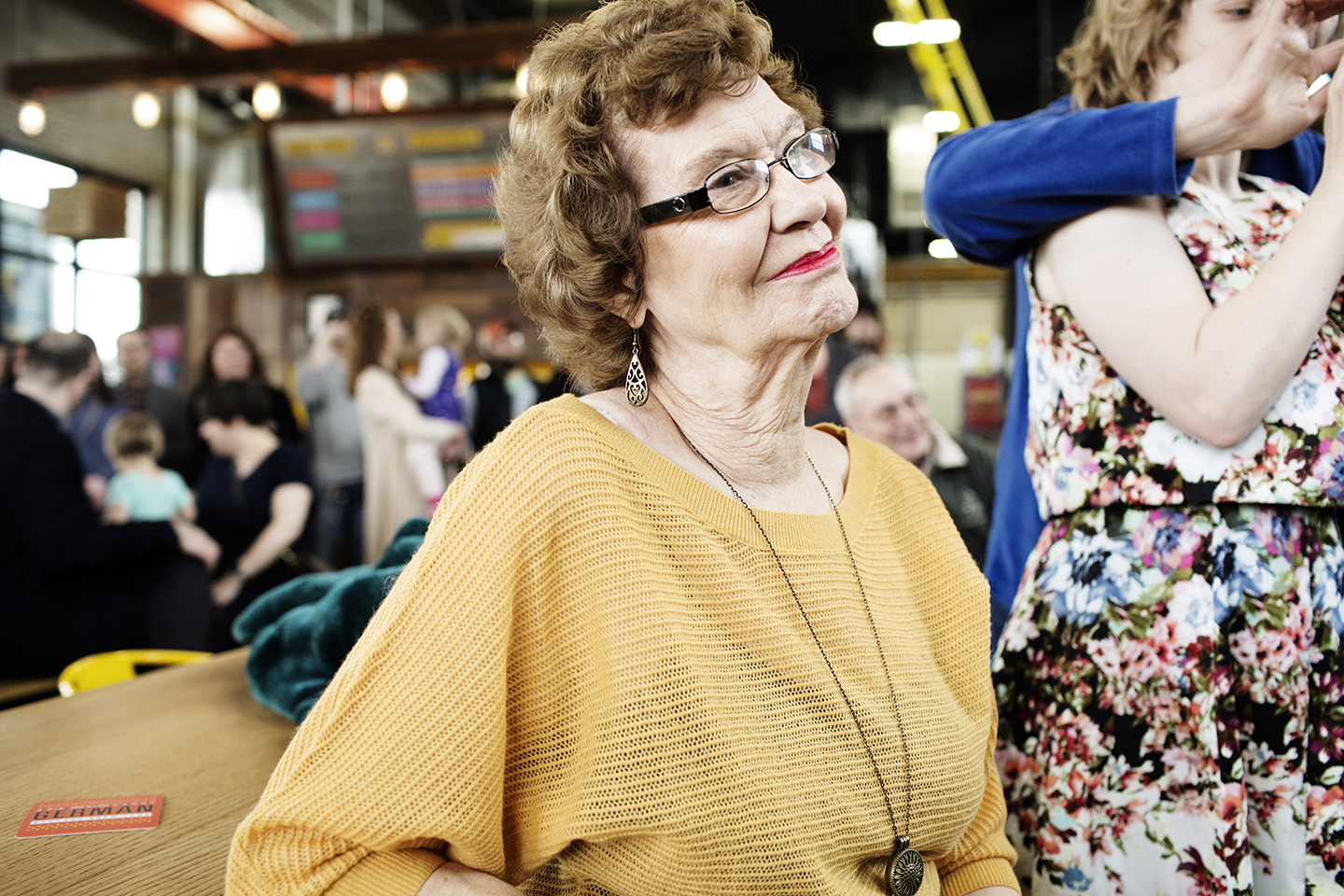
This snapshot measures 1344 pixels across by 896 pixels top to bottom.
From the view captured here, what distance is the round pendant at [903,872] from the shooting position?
3.29ft

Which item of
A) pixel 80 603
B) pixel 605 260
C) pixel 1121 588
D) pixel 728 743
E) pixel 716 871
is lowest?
pixel 80 603

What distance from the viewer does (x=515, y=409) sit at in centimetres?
550

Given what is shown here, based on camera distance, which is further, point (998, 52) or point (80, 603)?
point (998, 52)

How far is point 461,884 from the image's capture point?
873mm

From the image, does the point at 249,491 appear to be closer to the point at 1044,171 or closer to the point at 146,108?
the point at 1044,171

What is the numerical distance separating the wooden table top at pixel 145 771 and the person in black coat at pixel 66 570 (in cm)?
106

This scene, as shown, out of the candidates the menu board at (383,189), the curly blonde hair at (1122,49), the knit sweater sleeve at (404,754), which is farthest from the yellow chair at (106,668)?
the menu board at (383,189)

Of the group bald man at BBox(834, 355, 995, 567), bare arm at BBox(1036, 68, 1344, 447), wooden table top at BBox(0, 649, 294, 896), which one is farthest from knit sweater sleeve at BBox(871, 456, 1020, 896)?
bald man at BBox(834, 355, 995, 567)

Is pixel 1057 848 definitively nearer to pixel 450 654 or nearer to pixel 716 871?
pixel 716 871

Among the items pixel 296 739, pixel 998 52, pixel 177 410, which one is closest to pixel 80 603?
pixel 296 739

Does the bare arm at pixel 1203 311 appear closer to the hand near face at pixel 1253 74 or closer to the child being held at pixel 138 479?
the hand near face at pixel 1253 74

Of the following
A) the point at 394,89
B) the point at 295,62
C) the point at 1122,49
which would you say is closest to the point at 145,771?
the point at 1122,49

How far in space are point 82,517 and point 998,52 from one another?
1110cm

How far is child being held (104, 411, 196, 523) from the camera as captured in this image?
349 cm
